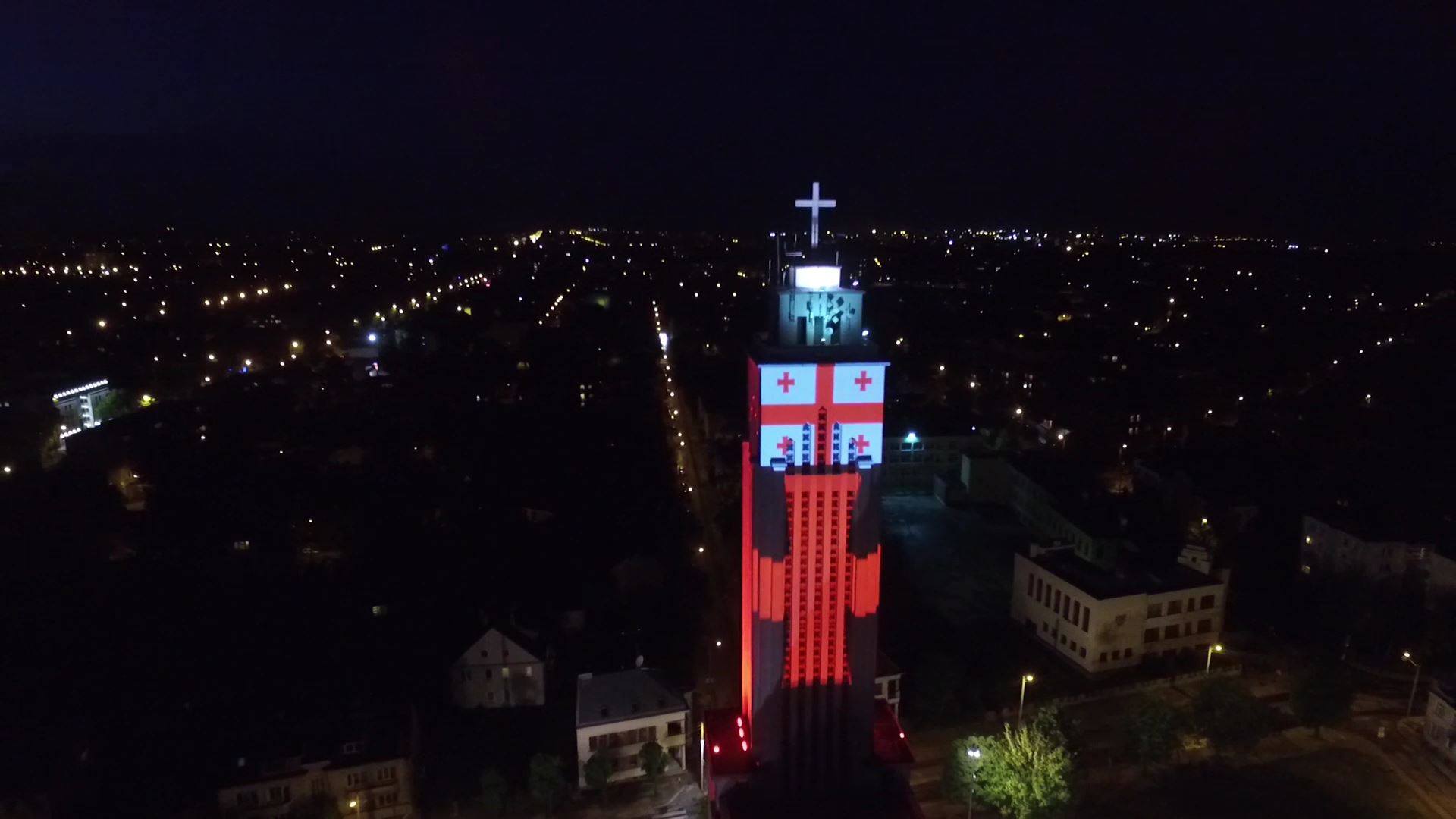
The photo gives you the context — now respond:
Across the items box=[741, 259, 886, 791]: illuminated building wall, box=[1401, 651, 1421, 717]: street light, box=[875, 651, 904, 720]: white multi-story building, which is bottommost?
box=[1401, 651, 1421, 717]: street light

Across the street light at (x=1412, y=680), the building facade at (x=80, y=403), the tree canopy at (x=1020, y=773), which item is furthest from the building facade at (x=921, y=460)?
the building facade at (x=80, y=403)

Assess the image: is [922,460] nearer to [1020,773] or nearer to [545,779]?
[1020,773]

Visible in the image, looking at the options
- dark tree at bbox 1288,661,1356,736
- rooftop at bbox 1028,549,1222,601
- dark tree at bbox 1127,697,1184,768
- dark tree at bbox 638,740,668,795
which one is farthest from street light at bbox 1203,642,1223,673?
dark tree at bbox 638,740,668,795

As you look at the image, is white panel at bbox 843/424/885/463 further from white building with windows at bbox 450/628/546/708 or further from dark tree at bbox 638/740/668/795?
white building with windows at bbox 450/628/546/708

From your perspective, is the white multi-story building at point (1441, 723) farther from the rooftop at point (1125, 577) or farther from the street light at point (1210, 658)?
the rooftop at point (1125, 577)

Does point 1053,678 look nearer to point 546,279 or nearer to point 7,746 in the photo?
point 7,746
